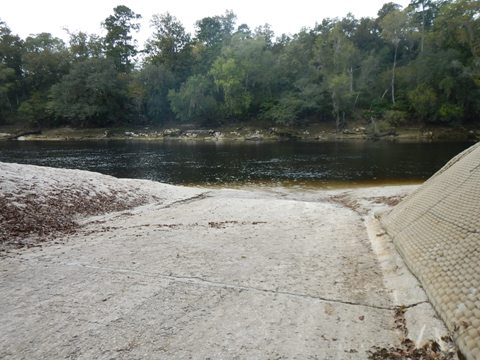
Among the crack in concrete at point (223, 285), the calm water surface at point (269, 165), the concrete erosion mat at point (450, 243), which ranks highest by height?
the concrete erosion mat at point (450, 243)

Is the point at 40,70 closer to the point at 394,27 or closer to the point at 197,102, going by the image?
the point at 197,102

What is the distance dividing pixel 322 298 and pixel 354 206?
10.4 metres

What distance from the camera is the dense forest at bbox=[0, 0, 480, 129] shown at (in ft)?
199

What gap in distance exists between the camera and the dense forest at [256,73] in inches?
2384

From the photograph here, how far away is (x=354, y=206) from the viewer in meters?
15.7

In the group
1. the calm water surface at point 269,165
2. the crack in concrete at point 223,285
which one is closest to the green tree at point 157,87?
the calm water surface at point 269,165

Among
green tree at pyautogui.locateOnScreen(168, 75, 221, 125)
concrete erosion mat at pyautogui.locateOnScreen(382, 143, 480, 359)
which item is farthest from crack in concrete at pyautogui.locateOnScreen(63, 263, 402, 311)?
green tree at pyautogui.locateOnScreen(168, 75, 221, 125)

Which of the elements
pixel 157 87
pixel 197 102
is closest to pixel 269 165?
pixel 197 102

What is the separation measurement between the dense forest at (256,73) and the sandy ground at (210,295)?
60008 mm

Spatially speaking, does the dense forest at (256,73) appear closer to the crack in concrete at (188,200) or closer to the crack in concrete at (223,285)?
the crack in concrete at (188,200)

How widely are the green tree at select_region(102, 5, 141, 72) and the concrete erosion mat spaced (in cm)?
9390

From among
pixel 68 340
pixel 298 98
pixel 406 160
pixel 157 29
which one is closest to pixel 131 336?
pixel 68 340

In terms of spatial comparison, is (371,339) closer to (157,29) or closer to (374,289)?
(374,289)

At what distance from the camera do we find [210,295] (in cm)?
604
